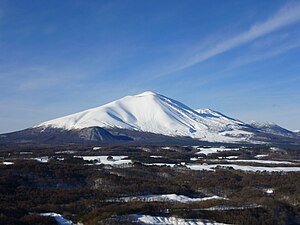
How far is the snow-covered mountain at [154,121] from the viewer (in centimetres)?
15625

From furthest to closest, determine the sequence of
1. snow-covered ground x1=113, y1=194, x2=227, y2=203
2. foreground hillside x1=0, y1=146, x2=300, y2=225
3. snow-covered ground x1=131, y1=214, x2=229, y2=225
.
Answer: snow-covered ground x1=113, y1=194, x2=227, y2=203 → foreground hillside x1=0, y1=146, x2=300, y2=225 → snow-covered ground x1=131, y1=214, x2=229, y2=225

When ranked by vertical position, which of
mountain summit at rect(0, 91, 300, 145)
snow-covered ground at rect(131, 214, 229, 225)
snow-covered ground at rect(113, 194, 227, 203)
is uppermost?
mountain summit at rect(0, 91, 300, 145)

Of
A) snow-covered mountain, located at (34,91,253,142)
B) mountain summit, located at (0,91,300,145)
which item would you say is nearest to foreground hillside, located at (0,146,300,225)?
mountain summit, located at (0,91,300,145)

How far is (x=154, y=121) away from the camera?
6796 inches

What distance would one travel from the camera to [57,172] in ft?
141

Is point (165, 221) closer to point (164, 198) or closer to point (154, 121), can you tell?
point (164, 198)

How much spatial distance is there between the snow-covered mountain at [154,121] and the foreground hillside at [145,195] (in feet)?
311

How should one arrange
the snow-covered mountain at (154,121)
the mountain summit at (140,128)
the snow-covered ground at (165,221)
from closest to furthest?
the snow-covered ground at (165,221) < the mountain summit at (140,128) < the snow-covered mountain at (154,121)

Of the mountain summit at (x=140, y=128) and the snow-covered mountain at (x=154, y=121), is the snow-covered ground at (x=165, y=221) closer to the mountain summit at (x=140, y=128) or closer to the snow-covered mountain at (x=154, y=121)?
the mountain summit at (x=140, y=128)

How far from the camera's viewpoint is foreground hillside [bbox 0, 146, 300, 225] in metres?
27.2

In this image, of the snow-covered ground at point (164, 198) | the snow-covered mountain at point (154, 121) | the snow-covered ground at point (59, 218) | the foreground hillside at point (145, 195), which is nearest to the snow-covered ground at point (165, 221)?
the foreground hillside at point (145, 195)

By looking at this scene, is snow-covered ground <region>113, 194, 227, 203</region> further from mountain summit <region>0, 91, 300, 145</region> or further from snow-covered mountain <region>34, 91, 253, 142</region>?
snow-covered mountain <region>34, 91, 253, 142</region>

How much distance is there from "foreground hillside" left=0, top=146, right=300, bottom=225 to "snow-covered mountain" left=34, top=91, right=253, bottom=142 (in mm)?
94856

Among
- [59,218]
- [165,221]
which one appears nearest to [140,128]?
[59,218]
